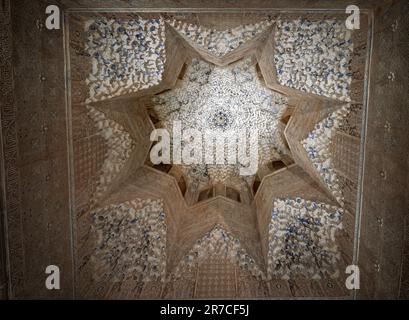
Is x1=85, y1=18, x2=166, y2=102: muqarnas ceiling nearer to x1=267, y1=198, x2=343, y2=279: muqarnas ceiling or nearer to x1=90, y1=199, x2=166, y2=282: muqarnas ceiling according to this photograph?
x1=90, y1=199, x2=166, y2=282: muqarnas ceiling

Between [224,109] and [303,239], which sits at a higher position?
[224,109]

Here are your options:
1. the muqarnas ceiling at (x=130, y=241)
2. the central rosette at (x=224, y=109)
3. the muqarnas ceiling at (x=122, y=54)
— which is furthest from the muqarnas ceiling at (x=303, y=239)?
the muqarnas ceiling at (x=122, y=54)

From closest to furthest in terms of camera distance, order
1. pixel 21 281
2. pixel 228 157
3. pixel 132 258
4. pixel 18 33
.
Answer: pixel 18 33, pixel 21 281, pixel 132 258, pixel 228 157

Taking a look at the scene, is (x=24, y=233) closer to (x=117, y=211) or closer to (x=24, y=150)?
(x=24, y=150)

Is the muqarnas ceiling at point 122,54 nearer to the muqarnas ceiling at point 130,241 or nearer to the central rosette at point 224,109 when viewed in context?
the central rosette at point 224,109

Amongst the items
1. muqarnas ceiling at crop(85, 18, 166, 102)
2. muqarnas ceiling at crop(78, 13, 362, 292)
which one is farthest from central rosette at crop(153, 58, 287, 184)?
muqarnas ceiling at crop(85, 18, 166, 102)

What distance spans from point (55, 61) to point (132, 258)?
259 cm

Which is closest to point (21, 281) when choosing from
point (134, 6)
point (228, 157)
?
point (134, 6)

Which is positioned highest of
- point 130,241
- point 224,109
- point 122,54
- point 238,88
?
point 122,54

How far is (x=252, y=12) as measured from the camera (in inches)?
157

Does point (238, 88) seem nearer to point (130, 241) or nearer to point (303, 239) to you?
point (303, 239)

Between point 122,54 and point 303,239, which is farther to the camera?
point 303,239

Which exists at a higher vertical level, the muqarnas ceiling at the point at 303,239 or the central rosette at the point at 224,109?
the central rosette at the point at 224,109

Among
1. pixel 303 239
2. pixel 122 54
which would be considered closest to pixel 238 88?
pixel 122 54
